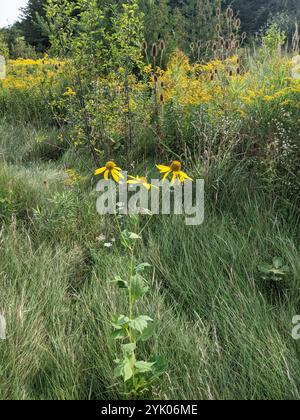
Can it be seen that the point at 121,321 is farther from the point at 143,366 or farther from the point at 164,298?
the point at 164,298

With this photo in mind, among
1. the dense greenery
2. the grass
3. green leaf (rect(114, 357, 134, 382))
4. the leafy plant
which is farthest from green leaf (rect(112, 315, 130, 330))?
the dense greenery

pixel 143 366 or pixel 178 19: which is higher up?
pixel 178 19

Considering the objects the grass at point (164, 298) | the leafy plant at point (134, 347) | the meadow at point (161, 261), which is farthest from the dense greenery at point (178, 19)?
the leafy plant at point (134, 347)

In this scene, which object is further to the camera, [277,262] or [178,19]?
[178,19]

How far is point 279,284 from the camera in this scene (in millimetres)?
2014

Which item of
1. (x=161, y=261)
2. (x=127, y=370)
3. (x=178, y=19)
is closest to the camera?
(x=127, y=370)

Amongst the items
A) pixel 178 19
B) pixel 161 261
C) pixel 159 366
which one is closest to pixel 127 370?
pixel 159 366

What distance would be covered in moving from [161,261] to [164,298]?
0.34 m

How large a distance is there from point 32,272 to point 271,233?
1.30 metres

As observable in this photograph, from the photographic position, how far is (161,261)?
2.26 m

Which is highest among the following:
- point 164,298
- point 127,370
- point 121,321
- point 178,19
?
point 178,19

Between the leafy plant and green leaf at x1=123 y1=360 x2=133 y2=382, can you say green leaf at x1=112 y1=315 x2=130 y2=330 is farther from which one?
green leaf at x1=123 y1=360 x2=133 y2=382

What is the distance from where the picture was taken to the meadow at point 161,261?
1490mm

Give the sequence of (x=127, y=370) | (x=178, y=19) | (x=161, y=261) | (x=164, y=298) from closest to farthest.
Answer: (x=127, y=370) < (x=164, y=298) < (x=161, y=261) < (x=178, y=19)
